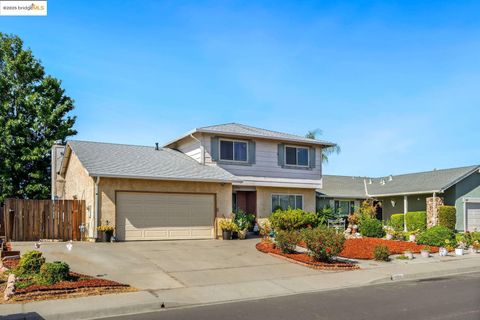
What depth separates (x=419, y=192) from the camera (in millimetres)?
30375

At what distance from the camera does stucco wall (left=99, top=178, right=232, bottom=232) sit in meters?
20.0

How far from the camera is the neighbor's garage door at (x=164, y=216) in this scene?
20547 mm

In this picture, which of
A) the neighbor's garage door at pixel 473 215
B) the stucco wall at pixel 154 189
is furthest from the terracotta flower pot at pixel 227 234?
the neighbor's garage door at pixel 473 215

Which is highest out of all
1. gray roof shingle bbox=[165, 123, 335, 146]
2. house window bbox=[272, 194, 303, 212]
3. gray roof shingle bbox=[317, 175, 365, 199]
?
gray roof shingle bbox=[165, 123, 335, 146]

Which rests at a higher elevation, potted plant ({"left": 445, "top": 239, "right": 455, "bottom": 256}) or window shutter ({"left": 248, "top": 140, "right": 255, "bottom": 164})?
window shutter ({"left": 248, "top": 140, "right": 255, "bottom": 164})

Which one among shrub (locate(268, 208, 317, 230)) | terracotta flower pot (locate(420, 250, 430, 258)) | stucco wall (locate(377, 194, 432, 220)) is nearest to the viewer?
terracotta flower pot (locate(420, 250, 430, 258))

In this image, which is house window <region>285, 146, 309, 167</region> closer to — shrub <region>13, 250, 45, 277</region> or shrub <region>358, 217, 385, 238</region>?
shrub <region>358, 217, 385, 238</region>

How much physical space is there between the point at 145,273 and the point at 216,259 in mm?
3565

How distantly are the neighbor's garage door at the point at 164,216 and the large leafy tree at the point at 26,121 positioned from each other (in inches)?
558

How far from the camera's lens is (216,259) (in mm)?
16875

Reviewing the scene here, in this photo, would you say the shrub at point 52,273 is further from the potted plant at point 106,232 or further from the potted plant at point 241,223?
the potted plant at point 241,223

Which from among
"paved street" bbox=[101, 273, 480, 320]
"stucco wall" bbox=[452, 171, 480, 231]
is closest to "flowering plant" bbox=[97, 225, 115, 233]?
"paved street" bbox=[101, 273, 480, 320]

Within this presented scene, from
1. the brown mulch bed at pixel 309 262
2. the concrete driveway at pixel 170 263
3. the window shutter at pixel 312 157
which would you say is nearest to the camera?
the concrete driveway at pixel 170 263

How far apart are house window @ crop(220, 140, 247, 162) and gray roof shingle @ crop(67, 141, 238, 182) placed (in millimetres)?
1086
